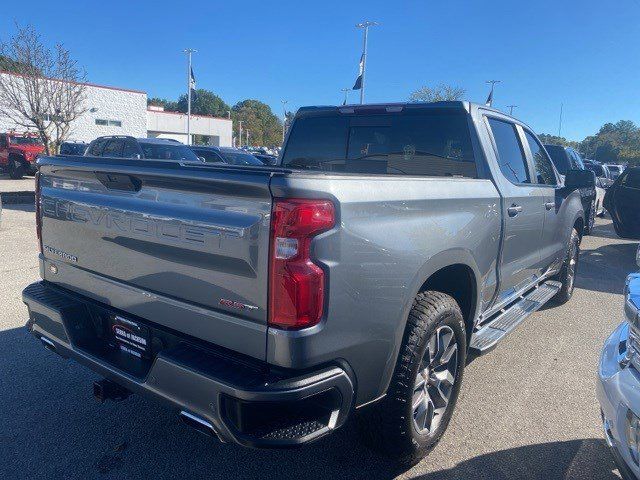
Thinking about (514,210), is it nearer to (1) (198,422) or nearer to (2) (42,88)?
(1) (198,422)

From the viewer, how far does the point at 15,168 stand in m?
20.3

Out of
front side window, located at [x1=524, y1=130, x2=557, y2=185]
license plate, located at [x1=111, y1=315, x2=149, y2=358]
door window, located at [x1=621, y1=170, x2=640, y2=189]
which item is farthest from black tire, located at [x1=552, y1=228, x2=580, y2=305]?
door window, located at [x1=621, y1=170, x2=640, y2=189]

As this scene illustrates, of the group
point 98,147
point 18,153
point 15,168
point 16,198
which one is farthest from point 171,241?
point 15,168

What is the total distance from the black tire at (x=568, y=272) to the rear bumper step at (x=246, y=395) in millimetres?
4535

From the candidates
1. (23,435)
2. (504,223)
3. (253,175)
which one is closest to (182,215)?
(253,175)

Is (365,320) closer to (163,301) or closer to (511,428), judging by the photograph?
(163,301)

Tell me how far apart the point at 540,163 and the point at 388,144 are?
1879mm

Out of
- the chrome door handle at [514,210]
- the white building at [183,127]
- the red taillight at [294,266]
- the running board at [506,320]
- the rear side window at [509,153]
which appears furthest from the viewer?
the white building at [183,127]

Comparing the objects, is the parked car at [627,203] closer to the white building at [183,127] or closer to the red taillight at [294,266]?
the red taillight at [294,266]

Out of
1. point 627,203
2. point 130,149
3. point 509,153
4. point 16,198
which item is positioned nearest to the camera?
point 509,153

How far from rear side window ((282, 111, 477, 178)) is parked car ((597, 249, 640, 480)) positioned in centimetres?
147

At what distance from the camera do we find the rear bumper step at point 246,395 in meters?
1.85

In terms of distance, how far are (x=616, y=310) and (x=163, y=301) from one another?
568 centimetres

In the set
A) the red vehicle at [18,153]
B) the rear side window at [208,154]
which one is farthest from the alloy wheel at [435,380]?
the red vehicle at [18,153]
